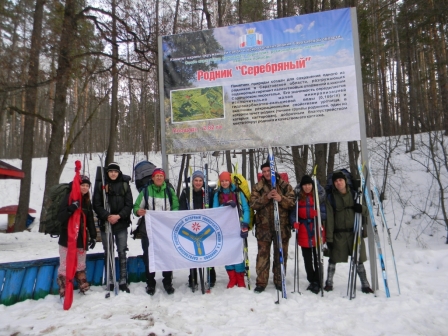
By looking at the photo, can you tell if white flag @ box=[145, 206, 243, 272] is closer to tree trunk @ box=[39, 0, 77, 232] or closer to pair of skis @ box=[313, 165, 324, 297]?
pair of skis @ box=[313, 165, 324, 297]

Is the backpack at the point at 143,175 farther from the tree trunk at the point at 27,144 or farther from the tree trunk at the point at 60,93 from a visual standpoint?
the tree trunk at the point at 27,144

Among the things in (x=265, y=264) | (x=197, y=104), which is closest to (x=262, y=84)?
(x=197, y=104)

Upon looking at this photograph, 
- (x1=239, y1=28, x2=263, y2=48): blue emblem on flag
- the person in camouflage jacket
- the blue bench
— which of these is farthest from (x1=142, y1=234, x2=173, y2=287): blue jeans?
(x1=239, y1=28, x2=263, y2=48): blue emblem on flag

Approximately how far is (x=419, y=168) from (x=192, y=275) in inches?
565

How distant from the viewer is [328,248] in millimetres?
5379

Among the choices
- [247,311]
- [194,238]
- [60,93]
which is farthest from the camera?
[60,93]

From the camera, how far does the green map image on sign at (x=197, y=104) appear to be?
6.13 m

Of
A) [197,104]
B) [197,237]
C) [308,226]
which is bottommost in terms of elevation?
[197,237]

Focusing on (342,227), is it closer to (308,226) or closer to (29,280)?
(308,226)

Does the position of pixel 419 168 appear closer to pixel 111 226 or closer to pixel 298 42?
pixel 298 42

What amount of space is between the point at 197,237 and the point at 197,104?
Answer: 8.04 feet

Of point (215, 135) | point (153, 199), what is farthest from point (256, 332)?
point (215, 135)

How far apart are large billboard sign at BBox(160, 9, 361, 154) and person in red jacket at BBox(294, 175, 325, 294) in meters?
0.89

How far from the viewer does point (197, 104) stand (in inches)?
245
